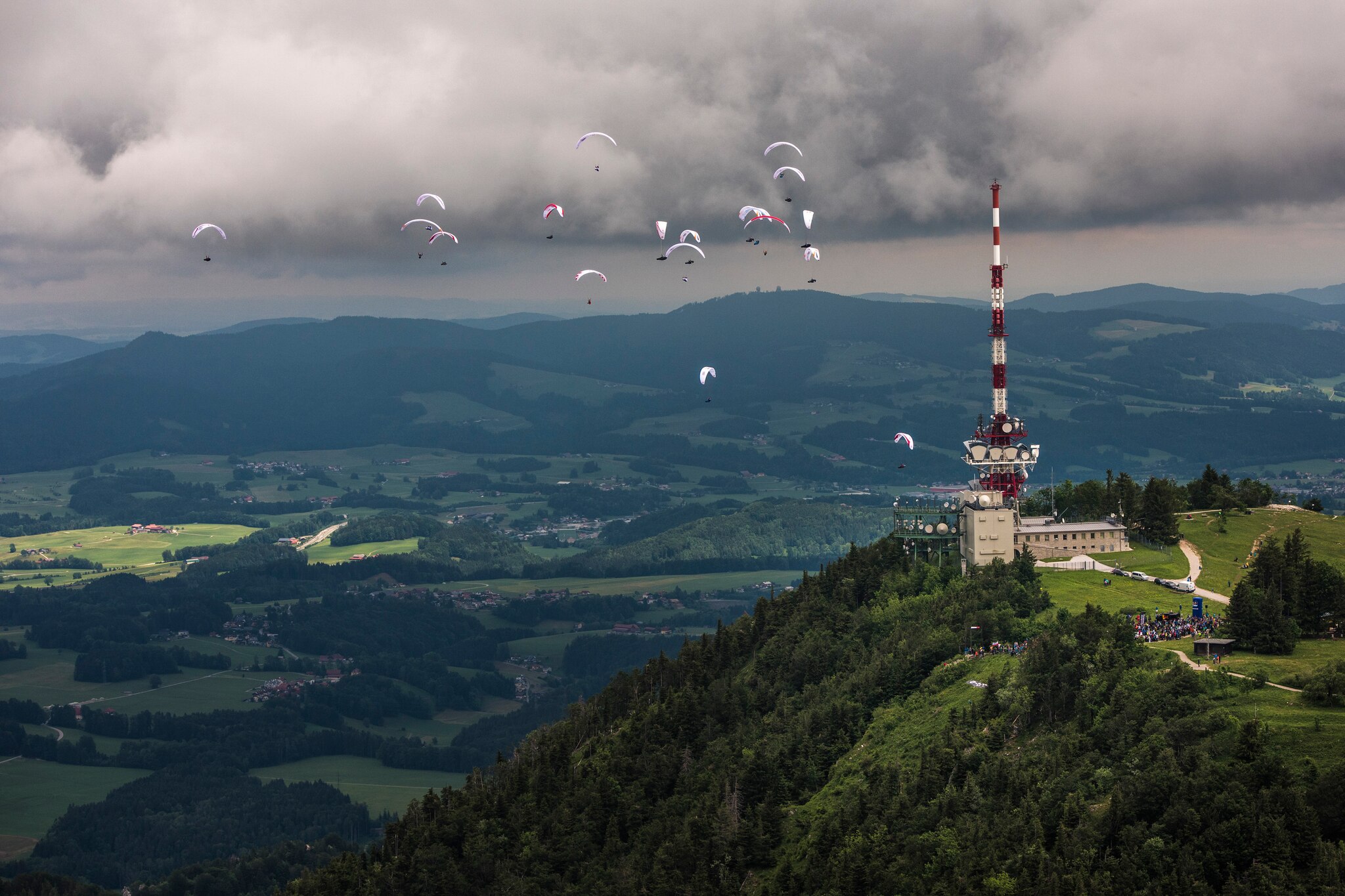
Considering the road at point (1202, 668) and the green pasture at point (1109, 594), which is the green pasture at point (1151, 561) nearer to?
the green pasture at point (1109, 594)

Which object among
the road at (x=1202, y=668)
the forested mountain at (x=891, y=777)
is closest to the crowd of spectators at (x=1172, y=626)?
the forested mountain at (x=891, y=777)

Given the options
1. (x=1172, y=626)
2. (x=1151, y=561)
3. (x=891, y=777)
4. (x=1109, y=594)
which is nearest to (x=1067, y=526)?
(x=1151, y=561)

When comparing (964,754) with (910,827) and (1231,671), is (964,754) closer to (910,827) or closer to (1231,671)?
(910,827)

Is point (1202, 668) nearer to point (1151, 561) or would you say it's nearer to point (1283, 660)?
point (1283, 660)

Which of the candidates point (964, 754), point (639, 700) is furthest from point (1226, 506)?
point (964, 754)

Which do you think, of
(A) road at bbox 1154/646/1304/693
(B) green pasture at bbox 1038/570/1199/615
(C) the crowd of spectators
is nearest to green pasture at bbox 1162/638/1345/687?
(A) road at bbox 1154/646/1304/693

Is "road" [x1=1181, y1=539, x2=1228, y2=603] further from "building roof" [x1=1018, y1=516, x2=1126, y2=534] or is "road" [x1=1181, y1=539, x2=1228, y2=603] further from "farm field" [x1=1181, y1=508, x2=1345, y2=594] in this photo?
"building roof" [x1=1018, y1=516, x2=1126, y2=534]
